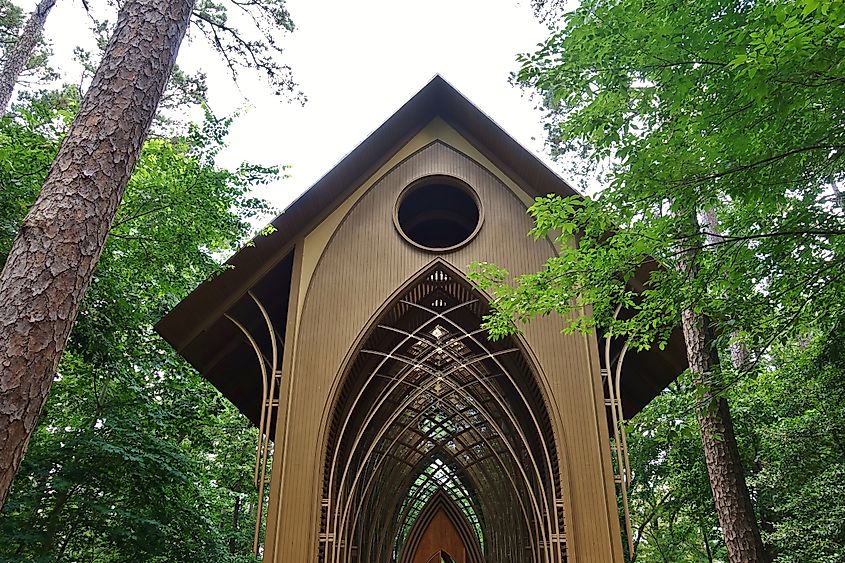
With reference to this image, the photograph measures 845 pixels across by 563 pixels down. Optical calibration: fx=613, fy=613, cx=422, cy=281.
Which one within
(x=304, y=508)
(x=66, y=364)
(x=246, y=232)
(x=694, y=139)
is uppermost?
(x=246, y=232)

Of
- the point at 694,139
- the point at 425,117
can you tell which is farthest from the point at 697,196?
the point at 425,117

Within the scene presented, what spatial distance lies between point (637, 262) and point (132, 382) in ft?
23.5

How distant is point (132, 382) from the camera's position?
857cm

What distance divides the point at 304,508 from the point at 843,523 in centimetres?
Result: 647

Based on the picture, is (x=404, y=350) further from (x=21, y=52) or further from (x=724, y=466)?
(x=21, y=52)

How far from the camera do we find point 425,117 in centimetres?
743

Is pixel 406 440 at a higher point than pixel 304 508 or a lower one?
higher

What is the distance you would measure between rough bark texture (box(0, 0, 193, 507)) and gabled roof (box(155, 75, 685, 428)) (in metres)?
2.90

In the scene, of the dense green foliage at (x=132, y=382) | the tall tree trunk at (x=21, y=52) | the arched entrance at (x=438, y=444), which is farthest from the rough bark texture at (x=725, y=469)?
the tall tree trunk at (x=21, y=52)

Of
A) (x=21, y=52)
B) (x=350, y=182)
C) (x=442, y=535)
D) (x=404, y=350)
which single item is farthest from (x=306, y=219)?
(x=442, y=535)

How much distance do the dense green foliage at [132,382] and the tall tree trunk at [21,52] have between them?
A: 89 cm

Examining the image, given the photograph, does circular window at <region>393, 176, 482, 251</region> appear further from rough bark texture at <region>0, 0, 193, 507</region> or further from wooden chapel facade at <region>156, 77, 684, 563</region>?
rough bark texture at <region>0, 0, 193, 507</region>

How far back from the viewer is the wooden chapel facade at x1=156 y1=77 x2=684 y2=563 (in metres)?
5.90

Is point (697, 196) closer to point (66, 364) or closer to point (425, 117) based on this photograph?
point (425, 117)
